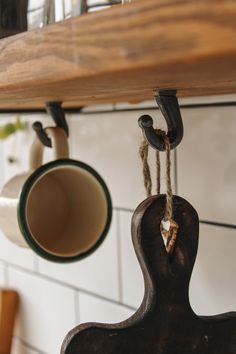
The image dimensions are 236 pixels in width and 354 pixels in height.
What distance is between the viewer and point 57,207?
2.10 feet

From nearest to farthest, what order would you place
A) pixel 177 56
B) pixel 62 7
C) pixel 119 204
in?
pixel 177 56 < pixel 62 7 < pixel 119 204

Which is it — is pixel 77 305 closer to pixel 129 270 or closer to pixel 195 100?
pixel 129 270

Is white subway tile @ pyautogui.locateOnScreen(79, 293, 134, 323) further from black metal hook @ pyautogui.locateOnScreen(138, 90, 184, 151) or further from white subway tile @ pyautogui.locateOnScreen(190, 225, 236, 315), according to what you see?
black metal hook @ pyautogui.locateOnScreen(138, 90, 184, 151)

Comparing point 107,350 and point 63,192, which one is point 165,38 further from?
point 63,192

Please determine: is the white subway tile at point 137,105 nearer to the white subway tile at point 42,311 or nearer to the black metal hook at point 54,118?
the black metal hook at point 54,118

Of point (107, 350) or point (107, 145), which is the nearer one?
point (107, 350)

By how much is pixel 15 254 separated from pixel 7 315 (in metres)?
0.10

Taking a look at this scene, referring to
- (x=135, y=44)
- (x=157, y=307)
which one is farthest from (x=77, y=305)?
(x=135, y=44)

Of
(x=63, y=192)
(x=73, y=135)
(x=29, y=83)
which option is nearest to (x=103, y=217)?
(x=63, y=192)

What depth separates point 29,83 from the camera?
297 mm

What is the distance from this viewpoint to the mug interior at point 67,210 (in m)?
0.59

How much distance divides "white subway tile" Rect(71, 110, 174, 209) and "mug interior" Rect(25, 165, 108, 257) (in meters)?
0.07

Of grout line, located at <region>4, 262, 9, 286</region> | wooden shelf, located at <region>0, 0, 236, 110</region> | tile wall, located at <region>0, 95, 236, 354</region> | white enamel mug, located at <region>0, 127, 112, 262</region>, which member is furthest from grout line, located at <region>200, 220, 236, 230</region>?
grout line, located at <region>4, 262, 9, 286</region>

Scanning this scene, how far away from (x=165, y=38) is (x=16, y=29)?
0.26 meters
